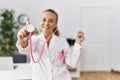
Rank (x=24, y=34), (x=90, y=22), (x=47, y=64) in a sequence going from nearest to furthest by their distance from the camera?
(x=24, y=34) < (x=47, y=64) < (x=90, y=22)

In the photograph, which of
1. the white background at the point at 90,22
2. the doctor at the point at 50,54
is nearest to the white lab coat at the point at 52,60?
the doctor at the point at 50,54

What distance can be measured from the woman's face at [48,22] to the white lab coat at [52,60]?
6 centimetres

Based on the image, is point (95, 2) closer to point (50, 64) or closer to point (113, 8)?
point (113, 8)

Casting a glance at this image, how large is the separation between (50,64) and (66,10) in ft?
15.6

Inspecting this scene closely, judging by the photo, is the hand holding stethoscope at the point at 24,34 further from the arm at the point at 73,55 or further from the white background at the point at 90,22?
the white background at the point at 90,22

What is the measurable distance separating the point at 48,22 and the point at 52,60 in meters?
0.23

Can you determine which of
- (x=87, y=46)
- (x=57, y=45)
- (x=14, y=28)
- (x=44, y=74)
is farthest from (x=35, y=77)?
(x=87, y=46)

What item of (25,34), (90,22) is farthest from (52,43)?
(90,22)

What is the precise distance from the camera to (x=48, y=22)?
147 cm

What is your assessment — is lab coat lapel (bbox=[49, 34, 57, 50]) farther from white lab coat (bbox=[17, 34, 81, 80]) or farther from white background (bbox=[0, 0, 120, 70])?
white background (bbox=[0, 0, 120, 70])

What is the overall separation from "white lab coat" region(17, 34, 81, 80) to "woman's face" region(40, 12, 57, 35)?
0.06m

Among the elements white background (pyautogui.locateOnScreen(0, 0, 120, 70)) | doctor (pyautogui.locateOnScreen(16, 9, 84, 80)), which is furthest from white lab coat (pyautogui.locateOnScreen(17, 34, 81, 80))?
white background (pyautogui.locateOnScreen(0, 0, 120, 70))

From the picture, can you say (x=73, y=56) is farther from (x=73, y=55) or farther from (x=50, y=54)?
(x=50, y=54)

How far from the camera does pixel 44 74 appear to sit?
1.47 metres
